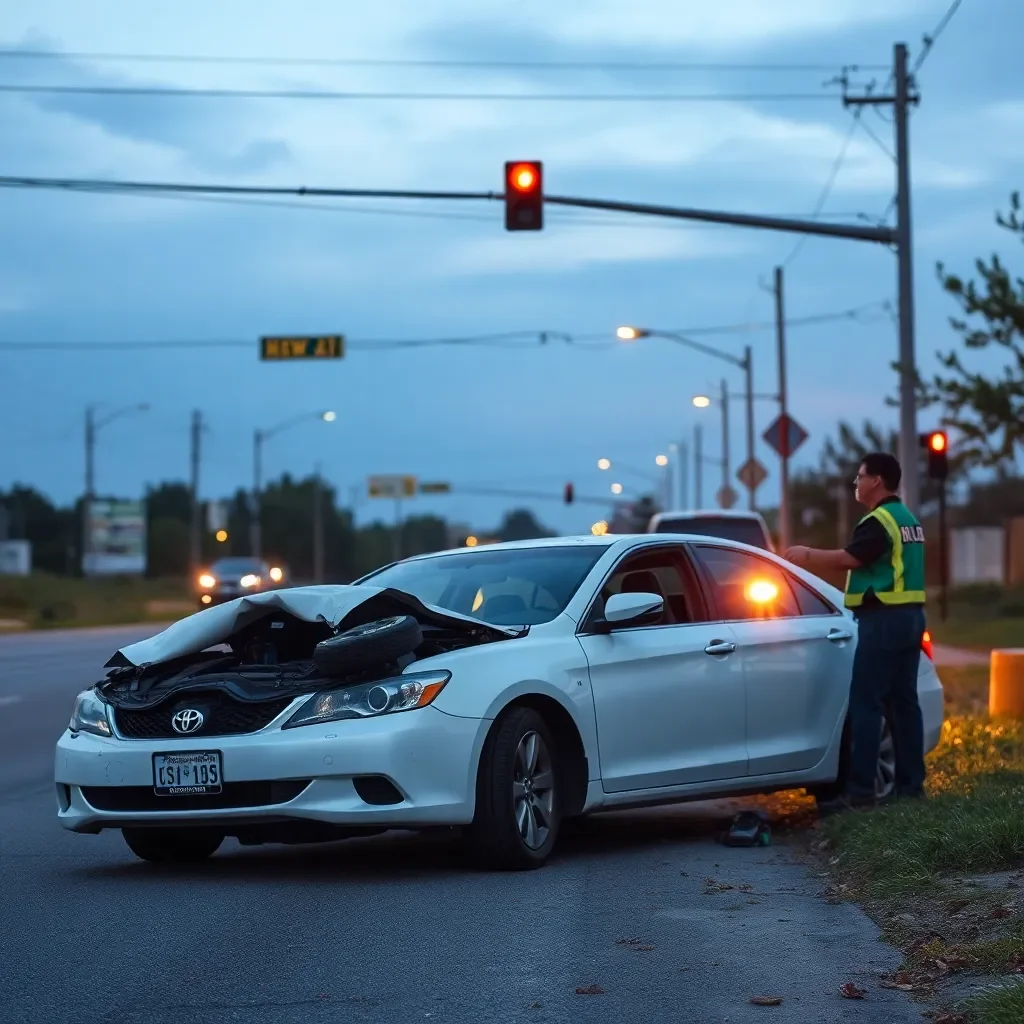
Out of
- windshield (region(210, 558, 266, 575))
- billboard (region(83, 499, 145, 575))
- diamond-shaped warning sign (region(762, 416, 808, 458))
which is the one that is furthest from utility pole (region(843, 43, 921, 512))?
billboard (region(83, 499, 145, 575))

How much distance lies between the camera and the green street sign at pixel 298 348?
1641 inches

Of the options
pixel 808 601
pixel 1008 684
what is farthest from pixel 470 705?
pixel 1008 684

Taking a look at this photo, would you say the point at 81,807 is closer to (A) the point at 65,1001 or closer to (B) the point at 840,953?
(A) the point at 65,1001

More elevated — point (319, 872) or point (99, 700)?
point (99, 700)

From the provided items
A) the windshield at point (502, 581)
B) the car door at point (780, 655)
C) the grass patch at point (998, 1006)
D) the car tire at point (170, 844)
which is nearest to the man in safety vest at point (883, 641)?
the car door at point (780, 655)

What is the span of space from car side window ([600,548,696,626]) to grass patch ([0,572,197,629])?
45382mm

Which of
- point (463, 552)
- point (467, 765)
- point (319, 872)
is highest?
point (463, 552)

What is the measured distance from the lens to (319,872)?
341 inches

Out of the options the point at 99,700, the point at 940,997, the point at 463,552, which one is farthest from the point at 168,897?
the point at 940,997

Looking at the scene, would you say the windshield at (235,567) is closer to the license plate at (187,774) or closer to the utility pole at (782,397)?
the utility pole at (782,397)

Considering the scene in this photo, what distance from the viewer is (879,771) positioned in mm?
10469

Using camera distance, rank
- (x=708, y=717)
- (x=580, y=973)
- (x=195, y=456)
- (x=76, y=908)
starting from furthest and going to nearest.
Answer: (x=195, y=456)
(x=708, y=717)
(x=76, y=908)
(x=580, y=973)

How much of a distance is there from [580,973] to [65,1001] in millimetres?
1663

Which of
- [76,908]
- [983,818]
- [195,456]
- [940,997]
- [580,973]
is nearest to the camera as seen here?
[940,997]
